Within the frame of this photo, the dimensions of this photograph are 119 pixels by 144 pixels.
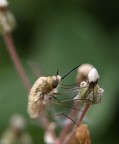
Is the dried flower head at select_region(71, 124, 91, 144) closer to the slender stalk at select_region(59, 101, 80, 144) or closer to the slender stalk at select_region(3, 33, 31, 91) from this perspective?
the slender stalk at select_region(59, 101, 80, 144)

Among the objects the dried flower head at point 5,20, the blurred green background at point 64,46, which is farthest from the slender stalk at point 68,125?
the blurred green background at point 64,46

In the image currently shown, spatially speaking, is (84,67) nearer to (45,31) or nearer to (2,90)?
(2,90)

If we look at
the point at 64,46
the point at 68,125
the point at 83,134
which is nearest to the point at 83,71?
the point at 68,125

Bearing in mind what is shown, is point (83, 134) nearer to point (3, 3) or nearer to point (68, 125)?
point (68, 125)

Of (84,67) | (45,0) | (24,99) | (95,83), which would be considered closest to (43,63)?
(24,99)

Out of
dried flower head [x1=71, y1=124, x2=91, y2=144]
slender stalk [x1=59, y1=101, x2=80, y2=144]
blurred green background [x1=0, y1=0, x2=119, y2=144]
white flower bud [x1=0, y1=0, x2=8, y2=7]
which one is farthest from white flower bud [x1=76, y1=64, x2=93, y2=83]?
blurred green background [x1=0, y1=0, x2=119, y2=144]

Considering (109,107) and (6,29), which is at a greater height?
(6,29)
